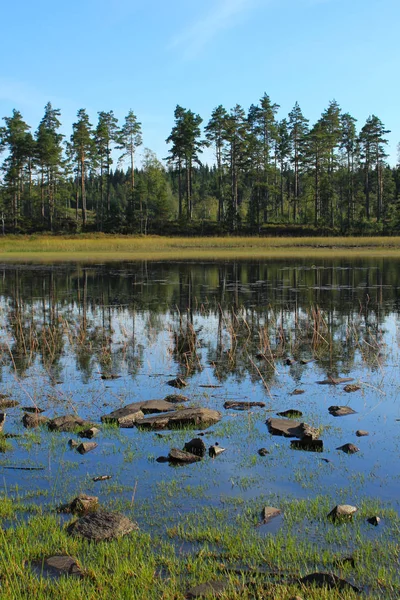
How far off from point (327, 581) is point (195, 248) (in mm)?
58252

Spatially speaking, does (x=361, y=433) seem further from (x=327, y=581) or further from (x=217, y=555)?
(x=327, y=581)

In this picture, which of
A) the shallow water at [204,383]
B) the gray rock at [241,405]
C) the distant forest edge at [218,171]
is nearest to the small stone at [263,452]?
the shallow water at [204,383]

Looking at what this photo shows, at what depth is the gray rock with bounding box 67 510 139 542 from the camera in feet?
16.4

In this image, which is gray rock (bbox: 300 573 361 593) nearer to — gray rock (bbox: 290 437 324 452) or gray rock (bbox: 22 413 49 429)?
gray rock (bbox: 290 437 324 452)

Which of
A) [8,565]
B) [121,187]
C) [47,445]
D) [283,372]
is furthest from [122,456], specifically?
[121,187]

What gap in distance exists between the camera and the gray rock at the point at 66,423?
7.98m

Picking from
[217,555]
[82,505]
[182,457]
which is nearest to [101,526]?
[82,505]

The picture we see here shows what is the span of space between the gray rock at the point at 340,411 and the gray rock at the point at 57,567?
16.1ft

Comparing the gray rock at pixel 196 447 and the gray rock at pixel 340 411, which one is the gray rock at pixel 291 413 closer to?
the gray rock at pixel 340 411

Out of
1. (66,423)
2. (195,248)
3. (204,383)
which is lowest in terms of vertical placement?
(204,383)

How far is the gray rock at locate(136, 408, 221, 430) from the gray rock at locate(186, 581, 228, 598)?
149 inches

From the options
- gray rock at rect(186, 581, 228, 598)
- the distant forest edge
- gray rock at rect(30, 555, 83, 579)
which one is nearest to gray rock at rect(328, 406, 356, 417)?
gray rock at rect(186, 581, 228, 598)

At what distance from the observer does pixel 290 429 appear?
7785 mm

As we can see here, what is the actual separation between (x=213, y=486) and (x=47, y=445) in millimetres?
2355
